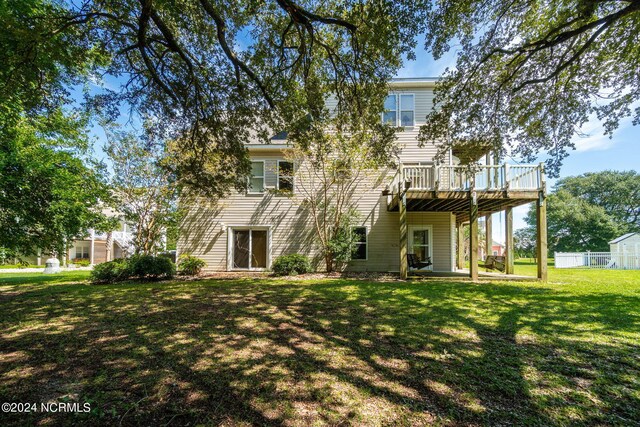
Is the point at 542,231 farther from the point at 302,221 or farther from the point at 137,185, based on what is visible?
the point at 137,185

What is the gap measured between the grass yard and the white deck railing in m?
5.00

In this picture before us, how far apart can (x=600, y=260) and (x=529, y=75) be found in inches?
749

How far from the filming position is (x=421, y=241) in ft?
41.9

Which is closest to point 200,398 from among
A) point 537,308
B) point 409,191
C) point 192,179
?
point 537,308

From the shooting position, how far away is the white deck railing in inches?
377

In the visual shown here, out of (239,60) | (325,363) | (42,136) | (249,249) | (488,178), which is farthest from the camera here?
(249,249)

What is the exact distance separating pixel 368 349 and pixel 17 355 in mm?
4149

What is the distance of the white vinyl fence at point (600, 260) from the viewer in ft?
56.9

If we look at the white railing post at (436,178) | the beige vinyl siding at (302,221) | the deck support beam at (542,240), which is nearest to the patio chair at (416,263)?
the beige vinyl siding at (302,221)

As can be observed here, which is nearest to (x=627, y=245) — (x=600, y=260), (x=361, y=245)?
(x=600, y=260)

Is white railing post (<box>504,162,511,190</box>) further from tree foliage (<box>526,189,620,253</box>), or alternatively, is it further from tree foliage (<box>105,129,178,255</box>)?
tree foliage (<box>526,189,620,253</box>)

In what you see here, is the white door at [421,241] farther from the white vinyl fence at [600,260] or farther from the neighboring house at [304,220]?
the white vinyl fence at [600,260]

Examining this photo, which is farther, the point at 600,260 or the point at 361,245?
the point at 600,260

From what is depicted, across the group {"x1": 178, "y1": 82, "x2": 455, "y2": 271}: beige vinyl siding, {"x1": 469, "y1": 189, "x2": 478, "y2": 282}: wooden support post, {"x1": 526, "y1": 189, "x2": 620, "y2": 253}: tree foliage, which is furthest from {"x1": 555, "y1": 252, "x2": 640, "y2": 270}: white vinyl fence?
{"x1": 526, "y1": 189, "x2": 620, "y2": 253}: tree foliage
